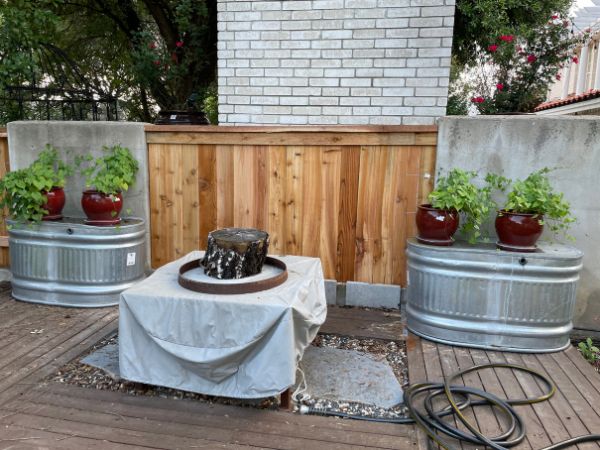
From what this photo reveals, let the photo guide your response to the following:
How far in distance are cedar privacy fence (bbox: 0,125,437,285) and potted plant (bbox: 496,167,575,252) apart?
0.68m

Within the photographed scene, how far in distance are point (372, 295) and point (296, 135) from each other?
1428mm

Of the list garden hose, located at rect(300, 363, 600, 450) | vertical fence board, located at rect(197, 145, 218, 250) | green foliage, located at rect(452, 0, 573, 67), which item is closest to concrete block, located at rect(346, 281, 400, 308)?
garden hose, located at rect(300, 363, 600, 450)

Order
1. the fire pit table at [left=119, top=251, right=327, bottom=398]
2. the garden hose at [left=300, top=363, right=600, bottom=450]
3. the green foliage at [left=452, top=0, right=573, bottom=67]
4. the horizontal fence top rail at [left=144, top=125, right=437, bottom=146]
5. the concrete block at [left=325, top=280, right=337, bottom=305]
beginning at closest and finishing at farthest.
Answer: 1. the garden hose at [left=300, top=363, right=600, bottom=450]
2. the fire pit table at [left=119, top=251, right=327, bottom=398]
3. the horizontal fence top rail at [left=144, top=125, right=437, bottom=146]
4. the concrete block at [left=325, top=280, right=337, bottom=305]
5. the green foliage at [left=452, top=0, right=573, bottom=67]

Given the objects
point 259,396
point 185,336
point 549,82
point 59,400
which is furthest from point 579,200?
point 549,82

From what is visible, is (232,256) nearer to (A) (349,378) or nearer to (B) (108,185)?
(A) (349,378)

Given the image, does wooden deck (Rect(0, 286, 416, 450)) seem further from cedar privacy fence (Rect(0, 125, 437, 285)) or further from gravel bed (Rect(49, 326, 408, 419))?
cedar privacy fence (Rect(0, 125, 437, 285))

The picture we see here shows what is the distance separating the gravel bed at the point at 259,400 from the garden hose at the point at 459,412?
0.06 metres

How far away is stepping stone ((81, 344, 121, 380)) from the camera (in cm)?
263

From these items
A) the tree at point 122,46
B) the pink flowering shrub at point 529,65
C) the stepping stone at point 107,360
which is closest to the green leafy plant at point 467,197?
the stepping stone at point 107,360

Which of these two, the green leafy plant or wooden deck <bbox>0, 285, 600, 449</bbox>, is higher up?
the green leafy plant

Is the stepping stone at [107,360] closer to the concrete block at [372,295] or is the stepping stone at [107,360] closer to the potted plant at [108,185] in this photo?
the potted plant at [108,185]

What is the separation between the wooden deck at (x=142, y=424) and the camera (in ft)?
6.66

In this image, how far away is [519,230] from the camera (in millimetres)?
2957

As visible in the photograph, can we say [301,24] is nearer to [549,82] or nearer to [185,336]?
[185,336]
